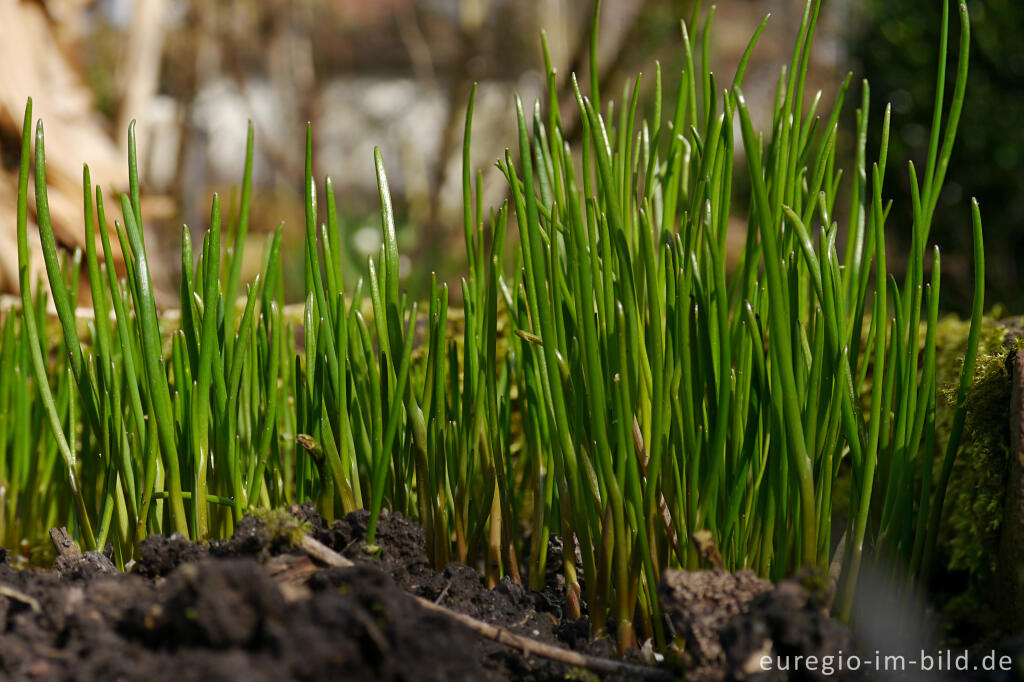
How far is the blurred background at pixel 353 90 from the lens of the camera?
6.32ft

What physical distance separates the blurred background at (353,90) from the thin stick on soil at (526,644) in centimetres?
86

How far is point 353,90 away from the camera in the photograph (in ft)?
20.9

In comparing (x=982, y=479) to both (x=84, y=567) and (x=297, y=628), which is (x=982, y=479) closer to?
(x=297, y=628)

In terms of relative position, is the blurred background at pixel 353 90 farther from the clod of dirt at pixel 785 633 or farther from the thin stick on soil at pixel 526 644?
the clod of dirt at pixel 785 633

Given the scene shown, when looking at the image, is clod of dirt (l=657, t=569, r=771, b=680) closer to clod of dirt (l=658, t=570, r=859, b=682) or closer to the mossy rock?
clod of dirt (l=658, t=570, r=859, b=682)

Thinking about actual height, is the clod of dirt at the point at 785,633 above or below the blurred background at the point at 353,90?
below

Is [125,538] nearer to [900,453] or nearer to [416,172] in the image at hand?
[900,453]

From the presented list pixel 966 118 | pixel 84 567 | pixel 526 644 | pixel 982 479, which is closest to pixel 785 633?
pixel 526 644

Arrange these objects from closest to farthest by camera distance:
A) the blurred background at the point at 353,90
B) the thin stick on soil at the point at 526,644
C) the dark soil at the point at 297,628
Result: the dark soil at the point at 297,628, the thin stick on soil at the point at 526,644, the blurred background at the point at 353,90

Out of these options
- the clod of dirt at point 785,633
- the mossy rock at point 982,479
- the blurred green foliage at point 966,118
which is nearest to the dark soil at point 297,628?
the clod of dirt at point 785,633

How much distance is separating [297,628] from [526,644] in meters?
0.24

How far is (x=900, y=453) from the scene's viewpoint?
2.72 feet

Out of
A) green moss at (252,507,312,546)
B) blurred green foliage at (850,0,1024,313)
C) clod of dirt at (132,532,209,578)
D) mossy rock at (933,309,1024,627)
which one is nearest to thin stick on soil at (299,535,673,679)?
green moss at (252,507,312,546)

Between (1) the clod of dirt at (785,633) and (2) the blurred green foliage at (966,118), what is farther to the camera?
(2) the blurred green foliage at (966,118)
